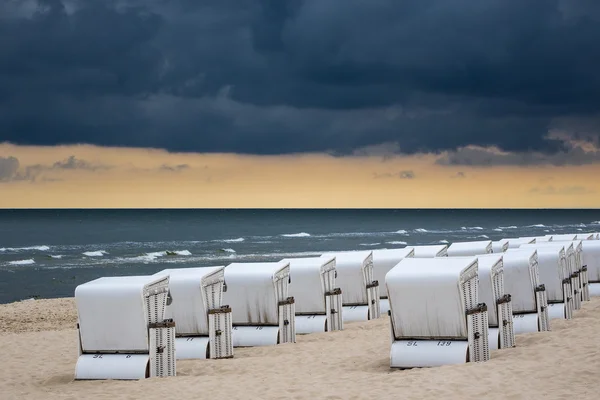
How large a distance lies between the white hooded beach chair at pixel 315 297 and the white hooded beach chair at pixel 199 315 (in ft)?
10.5

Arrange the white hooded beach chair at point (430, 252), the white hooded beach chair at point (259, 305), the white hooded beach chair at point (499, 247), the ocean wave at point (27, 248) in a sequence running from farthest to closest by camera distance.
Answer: the ocean wave at point (27, 248) → the white hooded beach chair at point (499, 247) → the white hooded beach chair at point (430, 252) → the white hooded beach chair at point (259, 305)

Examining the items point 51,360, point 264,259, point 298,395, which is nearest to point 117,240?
point 264,259

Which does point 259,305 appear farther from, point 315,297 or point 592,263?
point 592,263

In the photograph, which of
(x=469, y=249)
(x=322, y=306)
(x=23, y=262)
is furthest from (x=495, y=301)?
(x=23, y=262)

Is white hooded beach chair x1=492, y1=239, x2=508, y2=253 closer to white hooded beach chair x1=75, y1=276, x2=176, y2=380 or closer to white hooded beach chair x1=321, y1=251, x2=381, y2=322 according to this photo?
white hooded beach chair x1=321, y1=251, x2=381, y2=322

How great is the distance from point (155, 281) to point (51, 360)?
402cm

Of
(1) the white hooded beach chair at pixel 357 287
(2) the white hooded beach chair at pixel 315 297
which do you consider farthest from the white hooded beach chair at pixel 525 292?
(1) the white hooded beach chair at pixel 357 287

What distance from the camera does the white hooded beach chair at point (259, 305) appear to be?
46.8 feet

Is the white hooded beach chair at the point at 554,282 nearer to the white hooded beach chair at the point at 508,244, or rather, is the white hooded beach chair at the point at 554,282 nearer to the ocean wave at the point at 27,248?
the white hooded beach chair at the point at 508,244

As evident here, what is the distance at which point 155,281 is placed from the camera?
11.2 m

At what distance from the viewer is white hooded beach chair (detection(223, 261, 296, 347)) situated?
1427cm

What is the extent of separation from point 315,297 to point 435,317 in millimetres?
5752

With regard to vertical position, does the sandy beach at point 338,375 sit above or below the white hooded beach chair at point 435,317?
below

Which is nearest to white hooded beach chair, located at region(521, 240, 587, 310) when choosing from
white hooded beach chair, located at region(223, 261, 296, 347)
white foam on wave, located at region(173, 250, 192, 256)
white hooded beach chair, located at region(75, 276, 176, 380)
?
white hooded beach chair, located at region(223, 261, 296, 347)
